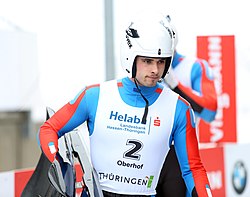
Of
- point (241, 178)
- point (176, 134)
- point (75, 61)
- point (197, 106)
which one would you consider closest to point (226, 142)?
point (241, 178)

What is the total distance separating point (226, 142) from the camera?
10750mm

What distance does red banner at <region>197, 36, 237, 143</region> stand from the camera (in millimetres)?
10648

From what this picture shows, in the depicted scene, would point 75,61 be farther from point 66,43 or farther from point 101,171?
point 101,171

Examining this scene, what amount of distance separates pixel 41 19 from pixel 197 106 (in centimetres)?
542

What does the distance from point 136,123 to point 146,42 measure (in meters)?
0.45

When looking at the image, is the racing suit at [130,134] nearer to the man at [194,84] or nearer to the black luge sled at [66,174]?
the black luge sled at [66,174]

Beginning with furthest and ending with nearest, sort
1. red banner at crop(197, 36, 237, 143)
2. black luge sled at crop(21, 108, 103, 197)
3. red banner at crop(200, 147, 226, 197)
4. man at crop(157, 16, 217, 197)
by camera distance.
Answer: red banner at crop(197, 36, 237, 143), red banner at crop(200, 147, 226, 197), man at crop(157, 16, 217, 197), black luge sled at crop(21, 108, 103, 197)

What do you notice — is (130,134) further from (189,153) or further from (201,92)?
(201,92)

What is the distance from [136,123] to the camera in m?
4.83

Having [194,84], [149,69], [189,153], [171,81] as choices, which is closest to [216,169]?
[194,84]

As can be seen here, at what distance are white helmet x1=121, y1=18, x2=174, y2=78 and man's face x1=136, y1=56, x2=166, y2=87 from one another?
0.03 m

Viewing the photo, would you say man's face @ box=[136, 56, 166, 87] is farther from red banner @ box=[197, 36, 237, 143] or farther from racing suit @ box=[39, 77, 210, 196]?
red banner @ box=[197, 36, 237, 143]

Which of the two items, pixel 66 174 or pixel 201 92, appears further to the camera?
pixel 201 92

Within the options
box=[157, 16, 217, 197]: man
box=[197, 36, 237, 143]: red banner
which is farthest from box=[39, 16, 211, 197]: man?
box=[197, 36, 237, 143]: red banner
